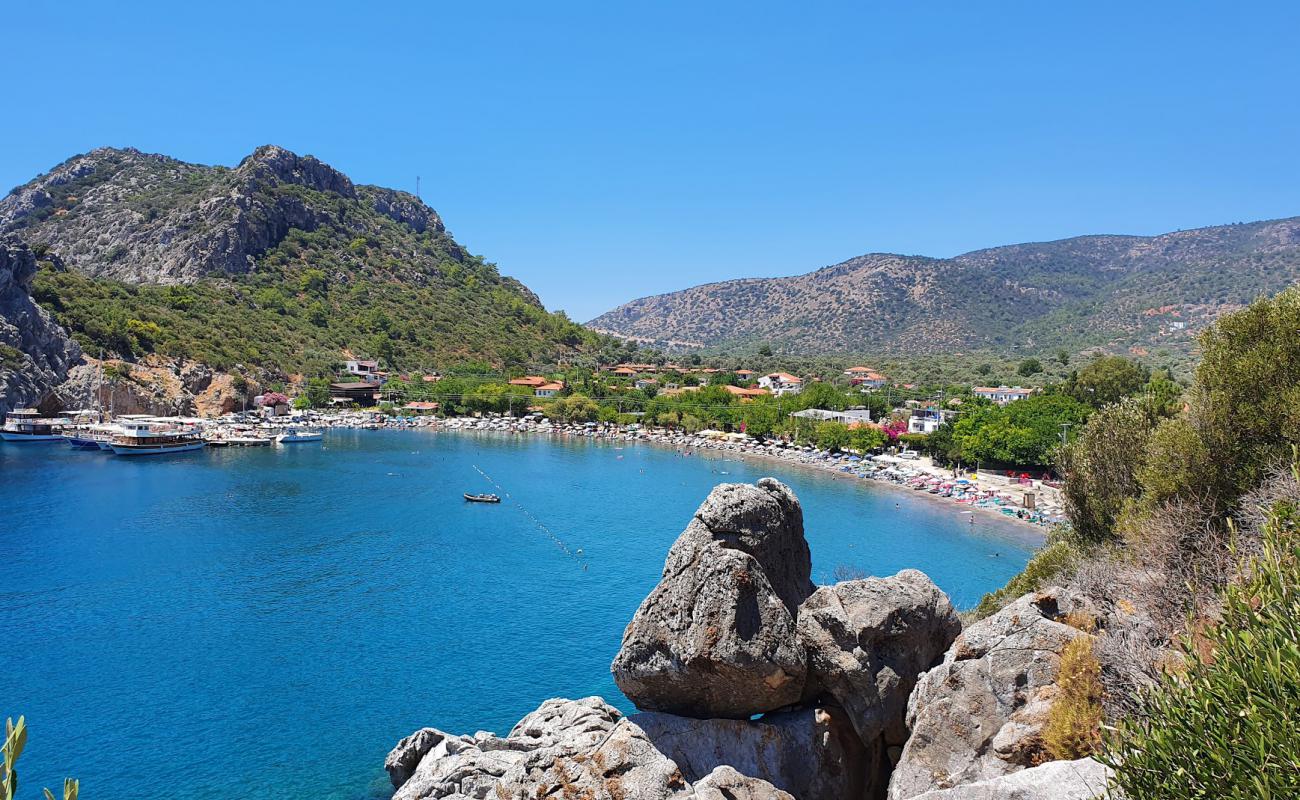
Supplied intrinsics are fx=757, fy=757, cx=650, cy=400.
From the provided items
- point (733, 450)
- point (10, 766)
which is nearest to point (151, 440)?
point (733, 450)

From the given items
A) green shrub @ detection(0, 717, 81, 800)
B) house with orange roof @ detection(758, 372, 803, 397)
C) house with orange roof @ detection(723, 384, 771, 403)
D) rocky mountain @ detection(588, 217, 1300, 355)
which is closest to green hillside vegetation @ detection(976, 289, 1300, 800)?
green shrub @ detection(0, 717, 81, 800)

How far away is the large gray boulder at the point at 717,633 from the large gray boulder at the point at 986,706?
180cm

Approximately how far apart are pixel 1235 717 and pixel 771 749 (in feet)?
20.5

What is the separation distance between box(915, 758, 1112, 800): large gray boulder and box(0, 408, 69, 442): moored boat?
77.8 m

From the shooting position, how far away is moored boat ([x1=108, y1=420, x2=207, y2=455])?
198 feet

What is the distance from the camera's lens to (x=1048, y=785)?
250 inches

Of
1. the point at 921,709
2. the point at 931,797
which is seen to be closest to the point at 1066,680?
the point at 921,709

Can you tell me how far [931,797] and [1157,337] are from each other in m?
150

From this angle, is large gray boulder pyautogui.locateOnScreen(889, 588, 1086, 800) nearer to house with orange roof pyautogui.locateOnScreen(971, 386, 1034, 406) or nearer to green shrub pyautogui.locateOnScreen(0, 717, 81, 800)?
green shrub pyautogui.locateOnScreen(0, 717, 81, 800)

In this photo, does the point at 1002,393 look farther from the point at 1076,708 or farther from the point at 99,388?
the point at 99,388

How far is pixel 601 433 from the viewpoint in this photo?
282 feet

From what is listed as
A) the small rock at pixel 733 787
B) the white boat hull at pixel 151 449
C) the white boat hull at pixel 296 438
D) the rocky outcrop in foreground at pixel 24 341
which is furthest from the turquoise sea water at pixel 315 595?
the white boat hull at pixel 296 438

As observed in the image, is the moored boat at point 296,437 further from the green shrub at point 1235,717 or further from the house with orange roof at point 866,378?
the green shrub at point 1235,717

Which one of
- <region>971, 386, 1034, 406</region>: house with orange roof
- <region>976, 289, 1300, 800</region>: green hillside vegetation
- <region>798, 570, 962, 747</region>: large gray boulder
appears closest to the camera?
<region>976, 289, 1300, 800</region>: green hillside vegetation
